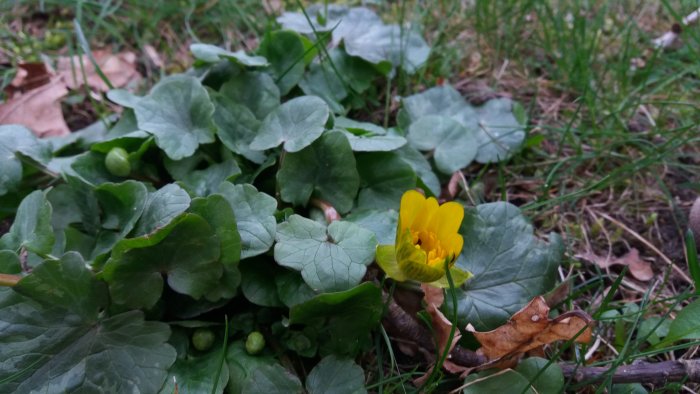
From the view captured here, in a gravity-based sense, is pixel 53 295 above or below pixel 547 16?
below

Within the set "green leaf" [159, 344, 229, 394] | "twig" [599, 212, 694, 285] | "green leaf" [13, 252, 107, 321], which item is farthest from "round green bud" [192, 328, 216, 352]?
"twig" [599, 212, 694, 285]

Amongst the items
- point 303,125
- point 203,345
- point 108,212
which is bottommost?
point 203,345

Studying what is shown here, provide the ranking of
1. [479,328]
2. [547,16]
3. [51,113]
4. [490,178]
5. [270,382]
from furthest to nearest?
[547,16], [51,113], [490,178], [479,328], [270,382]

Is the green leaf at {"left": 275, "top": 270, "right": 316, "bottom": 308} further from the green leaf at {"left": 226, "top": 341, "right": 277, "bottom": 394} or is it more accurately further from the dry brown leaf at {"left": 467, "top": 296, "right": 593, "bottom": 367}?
the dry brown leaf at {"left": 467, "top": 296, "right": 593, "bottom": 367}

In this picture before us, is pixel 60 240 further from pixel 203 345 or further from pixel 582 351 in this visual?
pixel 582 351

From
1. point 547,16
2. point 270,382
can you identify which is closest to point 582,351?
point 270,382

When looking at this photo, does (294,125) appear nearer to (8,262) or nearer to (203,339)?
(203,339)

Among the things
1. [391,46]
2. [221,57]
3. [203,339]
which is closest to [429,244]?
[203,339]
